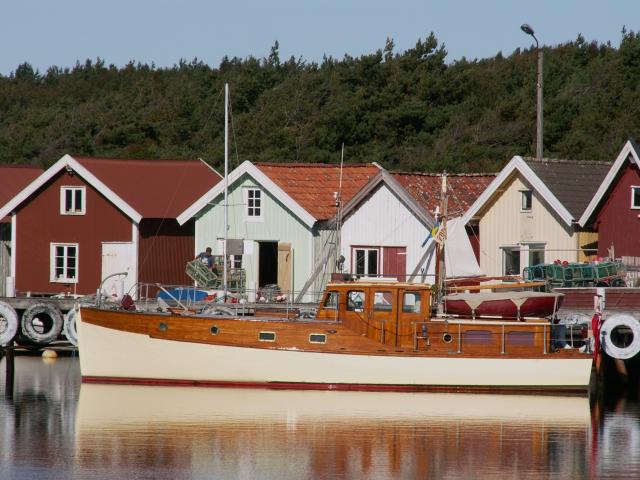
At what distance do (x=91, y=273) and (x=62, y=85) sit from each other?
247 feet

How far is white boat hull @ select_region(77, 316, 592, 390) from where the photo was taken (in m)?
34.4

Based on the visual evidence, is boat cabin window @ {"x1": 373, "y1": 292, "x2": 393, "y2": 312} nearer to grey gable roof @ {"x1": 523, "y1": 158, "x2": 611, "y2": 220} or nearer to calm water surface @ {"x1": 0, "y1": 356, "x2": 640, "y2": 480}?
calm water surface @ {"x1": 0, "y1": 356, "x2": 640, "y2": 480}

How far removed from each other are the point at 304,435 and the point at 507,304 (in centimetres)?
816

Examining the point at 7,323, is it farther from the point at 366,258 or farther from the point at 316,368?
the point at 316,368

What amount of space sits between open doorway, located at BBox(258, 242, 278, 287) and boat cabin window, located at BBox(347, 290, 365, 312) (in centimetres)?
1506

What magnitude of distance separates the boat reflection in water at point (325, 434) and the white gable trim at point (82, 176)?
577 inches

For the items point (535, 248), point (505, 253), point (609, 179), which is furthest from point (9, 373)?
point (609, 179)

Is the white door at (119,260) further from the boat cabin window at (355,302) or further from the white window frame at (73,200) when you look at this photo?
the boat cabin window at (355,302)

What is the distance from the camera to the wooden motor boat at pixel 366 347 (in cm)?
3422

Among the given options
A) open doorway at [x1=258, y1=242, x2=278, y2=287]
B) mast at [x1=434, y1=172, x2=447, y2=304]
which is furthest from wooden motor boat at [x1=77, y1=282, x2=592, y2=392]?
open doorway at [x1=258, y1=242, x2=278, y2=287]

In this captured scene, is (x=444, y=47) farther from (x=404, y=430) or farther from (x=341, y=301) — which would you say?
(x=404, y=430)

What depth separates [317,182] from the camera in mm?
49844

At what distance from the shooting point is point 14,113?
11225cm

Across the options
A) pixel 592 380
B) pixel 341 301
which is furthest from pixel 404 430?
pixel 592 380
